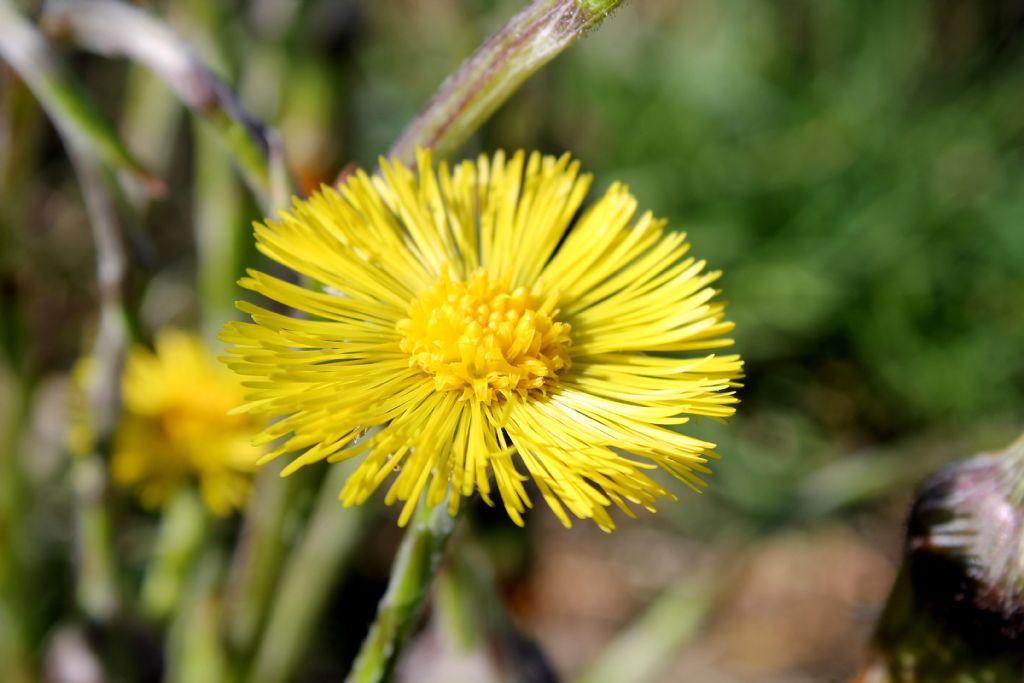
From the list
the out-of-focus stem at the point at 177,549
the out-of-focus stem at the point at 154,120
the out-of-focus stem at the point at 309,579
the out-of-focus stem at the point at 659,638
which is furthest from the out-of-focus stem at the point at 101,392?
the out-of-focus stem at the point at 659,638

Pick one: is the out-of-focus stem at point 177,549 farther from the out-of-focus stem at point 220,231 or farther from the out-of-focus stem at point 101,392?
the out-of-focus stem at point 220,231

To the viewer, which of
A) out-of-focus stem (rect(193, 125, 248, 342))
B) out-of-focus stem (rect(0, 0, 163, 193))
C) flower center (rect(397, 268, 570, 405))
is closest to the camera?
flower center (rect(397, 268, 570, 405))

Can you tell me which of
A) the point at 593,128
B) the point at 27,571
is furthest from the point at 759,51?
the point at 27,571

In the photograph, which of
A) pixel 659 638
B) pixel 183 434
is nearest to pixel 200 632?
pixel 183 434

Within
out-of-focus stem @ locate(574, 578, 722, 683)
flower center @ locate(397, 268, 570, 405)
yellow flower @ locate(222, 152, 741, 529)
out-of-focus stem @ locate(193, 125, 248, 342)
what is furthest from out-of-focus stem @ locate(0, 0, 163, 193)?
out-of-focus stem @ locate(574, 578, 722, 683)

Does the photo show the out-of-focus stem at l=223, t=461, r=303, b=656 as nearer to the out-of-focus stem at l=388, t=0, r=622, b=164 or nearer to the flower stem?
the flower stem

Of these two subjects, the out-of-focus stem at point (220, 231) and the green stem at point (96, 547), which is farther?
the out-of-focus stem at point (220, 231)

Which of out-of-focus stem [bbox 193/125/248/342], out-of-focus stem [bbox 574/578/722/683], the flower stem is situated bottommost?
out-of-focus stem [bbox 574/578/722/683]

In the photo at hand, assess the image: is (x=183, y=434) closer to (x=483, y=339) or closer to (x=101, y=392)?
(x=101, y=392)
